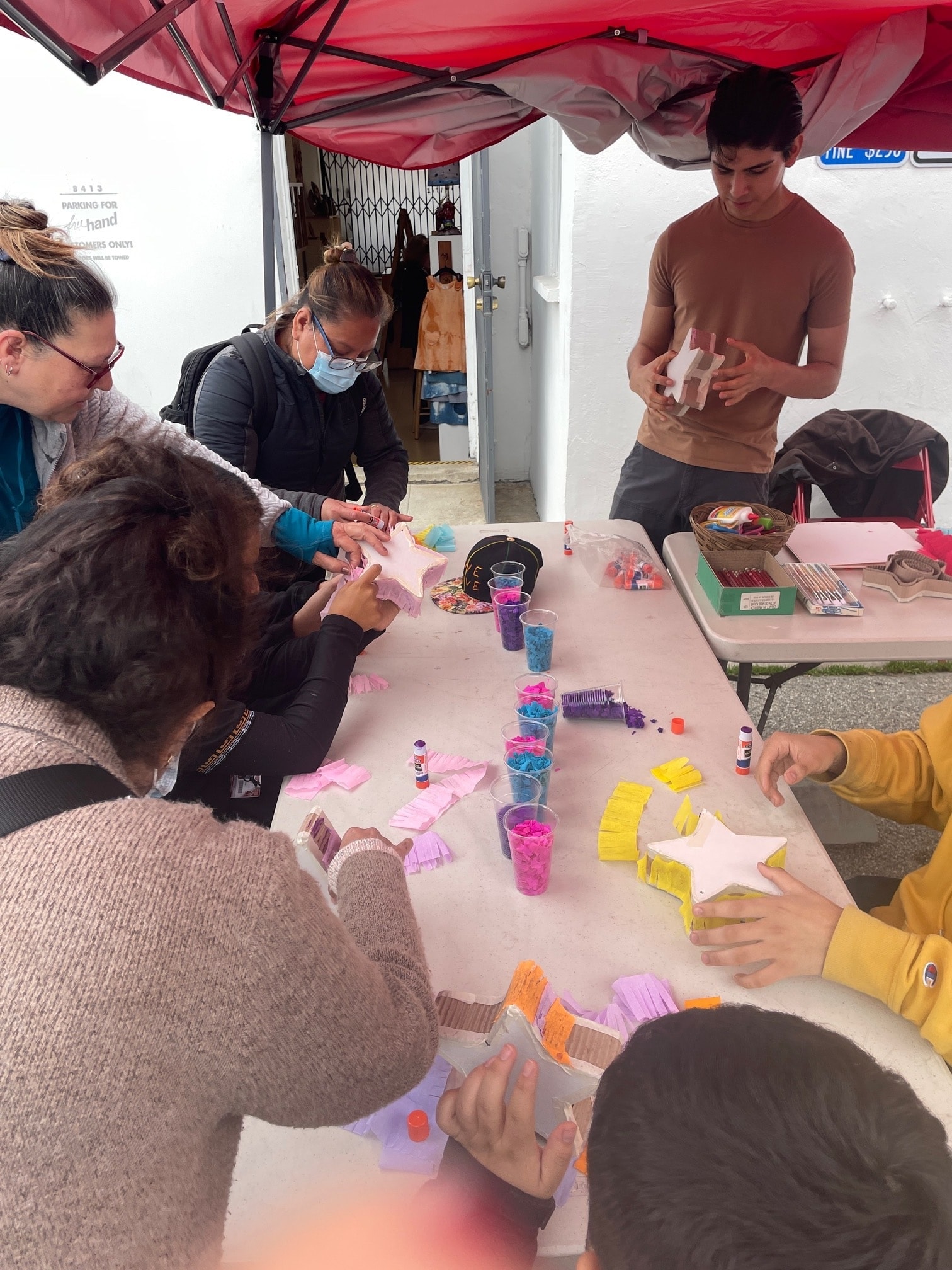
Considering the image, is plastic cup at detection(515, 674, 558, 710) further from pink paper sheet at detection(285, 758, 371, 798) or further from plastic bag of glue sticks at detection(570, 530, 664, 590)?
plastic bag of glue sticks at detection(570, 530, 664, 590)

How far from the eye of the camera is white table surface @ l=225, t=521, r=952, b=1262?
98cm

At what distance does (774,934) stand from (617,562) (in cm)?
143

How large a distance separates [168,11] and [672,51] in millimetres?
1704

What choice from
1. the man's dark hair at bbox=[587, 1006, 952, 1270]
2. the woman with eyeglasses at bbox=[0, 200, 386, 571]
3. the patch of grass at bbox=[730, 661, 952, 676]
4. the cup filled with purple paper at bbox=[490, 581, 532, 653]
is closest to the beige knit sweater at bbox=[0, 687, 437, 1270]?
the man's dark hair at bbox=[587, 1006, 952, 1270]

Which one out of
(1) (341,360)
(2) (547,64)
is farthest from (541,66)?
(1) (341,360)

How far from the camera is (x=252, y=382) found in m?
2.39

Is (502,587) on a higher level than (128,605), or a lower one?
lower

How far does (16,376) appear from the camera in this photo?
1.64 metres

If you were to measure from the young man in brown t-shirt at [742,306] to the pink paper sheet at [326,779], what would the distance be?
1.59 m

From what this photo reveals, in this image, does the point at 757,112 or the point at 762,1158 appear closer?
the point at 762,1158

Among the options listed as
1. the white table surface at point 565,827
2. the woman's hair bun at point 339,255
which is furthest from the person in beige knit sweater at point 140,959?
the woman's hair bun at point 339,255

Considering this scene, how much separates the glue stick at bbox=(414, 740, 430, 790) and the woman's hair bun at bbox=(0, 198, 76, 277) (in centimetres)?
113

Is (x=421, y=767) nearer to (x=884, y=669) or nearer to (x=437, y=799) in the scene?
(x=437, y=799)

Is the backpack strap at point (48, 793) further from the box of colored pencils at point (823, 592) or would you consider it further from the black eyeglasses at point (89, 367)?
the box of colored pencils at point (823, 592)
